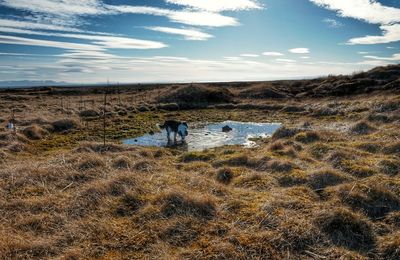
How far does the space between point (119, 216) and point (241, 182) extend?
4.16 meters

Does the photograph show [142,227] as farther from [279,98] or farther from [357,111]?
[279,98]

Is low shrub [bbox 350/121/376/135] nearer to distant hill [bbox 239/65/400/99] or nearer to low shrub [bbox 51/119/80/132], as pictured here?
low shrub [bbox 51/119/80/132]

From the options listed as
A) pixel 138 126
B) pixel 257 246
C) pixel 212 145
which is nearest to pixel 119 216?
pixel 257 246

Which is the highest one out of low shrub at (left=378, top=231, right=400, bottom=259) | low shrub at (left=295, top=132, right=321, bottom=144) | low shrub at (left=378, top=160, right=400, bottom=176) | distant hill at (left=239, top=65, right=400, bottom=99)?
distant hill at (left=239, top=65, right=400, bottom=99)

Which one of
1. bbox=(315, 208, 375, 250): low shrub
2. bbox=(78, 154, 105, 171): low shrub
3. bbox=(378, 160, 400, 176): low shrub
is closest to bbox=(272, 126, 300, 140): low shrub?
bbox=(378, 160, 400, 176): low shrub

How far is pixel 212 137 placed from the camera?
2092 centimetres

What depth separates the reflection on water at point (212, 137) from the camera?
18803 millimetres

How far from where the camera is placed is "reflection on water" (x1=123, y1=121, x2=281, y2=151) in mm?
18803

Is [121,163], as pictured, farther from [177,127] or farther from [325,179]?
[177,127]

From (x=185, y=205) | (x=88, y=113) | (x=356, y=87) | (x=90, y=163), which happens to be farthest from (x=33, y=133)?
(x=356, y=87)

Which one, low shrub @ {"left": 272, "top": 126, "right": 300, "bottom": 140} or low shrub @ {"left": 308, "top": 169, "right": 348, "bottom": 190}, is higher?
low shrub @ {"left": 272, "top": 126, "right": 300, "bottom": 140}

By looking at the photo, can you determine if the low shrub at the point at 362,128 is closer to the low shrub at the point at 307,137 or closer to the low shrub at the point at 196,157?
the low shrub at the point at 307,137

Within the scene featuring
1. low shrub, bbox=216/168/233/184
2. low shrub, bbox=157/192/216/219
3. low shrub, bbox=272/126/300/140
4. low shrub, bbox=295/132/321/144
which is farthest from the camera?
low shrub, bbox=272/126/300/140

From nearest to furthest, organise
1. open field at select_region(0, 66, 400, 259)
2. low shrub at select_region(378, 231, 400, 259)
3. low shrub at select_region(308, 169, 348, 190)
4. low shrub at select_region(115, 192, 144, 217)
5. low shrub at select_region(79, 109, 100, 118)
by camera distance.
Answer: low shrub at select_region(378, 231, 400, 259) → open field at select_region(0, 66, 400, 259) → low shrub at select_region(115, 192, 144, 217) → low shrub at select_region(308, 169, 348, 190) → low shrub at select_region(79, 109, 100, 118)
